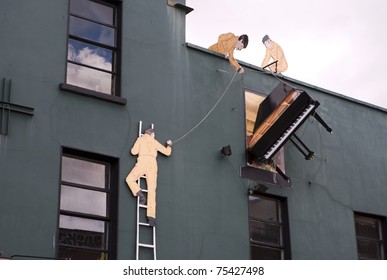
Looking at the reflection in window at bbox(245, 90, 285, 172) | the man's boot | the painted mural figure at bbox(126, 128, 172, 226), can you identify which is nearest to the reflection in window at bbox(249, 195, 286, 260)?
the reflection in window at bbox(245, 90, 285, 172)

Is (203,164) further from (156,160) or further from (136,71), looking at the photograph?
(136,71)

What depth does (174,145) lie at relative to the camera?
1593 centimetres

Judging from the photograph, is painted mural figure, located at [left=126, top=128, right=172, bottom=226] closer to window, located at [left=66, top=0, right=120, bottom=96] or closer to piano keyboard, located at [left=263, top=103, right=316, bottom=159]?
window, located at [left=66, top=0, right=120, bottom=96]

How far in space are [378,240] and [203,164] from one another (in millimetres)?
5557

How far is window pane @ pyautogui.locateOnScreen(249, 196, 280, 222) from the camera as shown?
17.0m

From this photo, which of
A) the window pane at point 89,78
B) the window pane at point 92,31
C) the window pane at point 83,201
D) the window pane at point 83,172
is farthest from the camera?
the window pane at point 92,31

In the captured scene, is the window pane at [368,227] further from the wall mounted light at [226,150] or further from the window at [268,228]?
the wall mounted light at [226,150]

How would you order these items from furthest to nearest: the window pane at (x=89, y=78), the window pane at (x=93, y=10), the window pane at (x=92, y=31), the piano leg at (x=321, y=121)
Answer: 1. the piano leg at (x=321, y=121)
2. the window pane at (x=93, y=10)
3. the window pane at (x=92, y=31)
4. the window pane at (x=89, y=78)

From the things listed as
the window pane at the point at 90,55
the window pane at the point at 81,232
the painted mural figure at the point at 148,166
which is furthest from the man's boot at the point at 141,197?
the window pane at the point at 90,55

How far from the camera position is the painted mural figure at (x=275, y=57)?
1828cm

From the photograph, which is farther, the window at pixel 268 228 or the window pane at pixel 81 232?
the window at pixel 268 228

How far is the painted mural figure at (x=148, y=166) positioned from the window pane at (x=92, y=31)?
214 centimetres

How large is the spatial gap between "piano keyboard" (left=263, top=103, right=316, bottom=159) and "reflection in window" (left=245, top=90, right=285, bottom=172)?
0.35 m

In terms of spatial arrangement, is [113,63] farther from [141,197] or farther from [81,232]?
[81,232]
